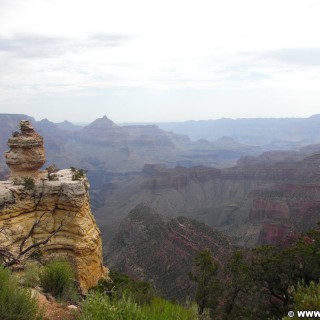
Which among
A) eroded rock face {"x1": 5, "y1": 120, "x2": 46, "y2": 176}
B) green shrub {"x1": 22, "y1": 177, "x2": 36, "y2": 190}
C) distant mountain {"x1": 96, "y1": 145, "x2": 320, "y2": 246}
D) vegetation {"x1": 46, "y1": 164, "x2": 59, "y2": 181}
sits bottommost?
distant mountain {"x1": 96, "y1": 145, "x2": 320, "y2": 246}

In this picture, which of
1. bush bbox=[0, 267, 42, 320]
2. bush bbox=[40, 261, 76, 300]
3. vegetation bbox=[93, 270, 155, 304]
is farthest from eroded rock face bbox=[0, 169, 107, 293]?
bush bbox=[0, 267, 42, 320]

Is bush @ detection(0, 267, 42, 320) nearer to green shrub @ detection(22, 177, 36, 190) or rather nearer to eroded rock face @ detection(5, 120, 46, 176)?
green shrub @ detection(22, 177, 36, 190)

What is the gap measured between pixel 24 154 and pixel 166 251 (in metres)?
35.2

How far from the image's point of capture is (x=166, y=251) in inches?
2234

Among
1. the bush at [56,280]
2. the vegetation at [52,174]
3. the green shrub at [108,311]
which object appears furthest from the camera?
the vegetation at [52,174]

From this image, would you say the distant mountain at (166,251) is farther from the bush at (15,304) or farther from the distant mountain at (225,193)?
the bush at (15,304)

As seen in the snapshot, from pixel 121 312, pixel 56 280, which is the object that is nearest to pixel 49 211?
pixel 56 280

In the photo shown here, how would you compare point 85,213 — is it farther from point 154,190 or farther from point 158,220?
point 154,190

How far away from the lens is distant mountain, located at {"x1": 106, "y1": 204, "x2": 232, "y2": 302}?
46.3 metres

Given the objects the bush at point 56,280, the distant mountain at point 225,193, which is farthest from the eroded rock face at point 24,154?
the distant mountain at point 225,193

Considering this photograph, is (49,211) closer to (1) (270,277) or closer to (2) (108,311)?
(1) (270,277)

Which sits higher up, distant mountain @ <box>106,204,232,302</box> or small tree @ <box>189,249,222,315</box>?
small tree @ <box>189,249,222,315</box>

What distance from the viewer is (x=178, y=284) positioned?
44.5m

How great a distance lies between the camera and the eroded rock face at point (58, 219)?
2308 centimetres
